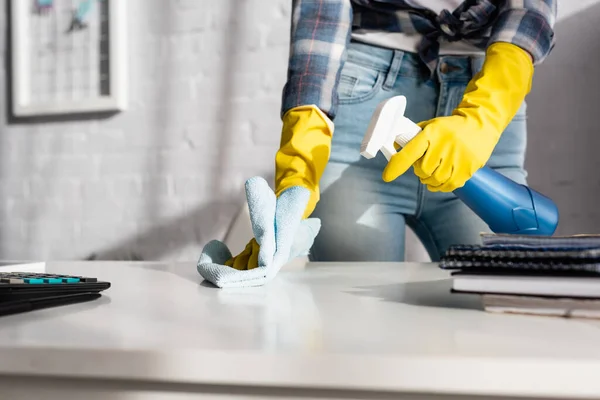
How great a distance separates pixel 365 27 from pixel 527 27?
321mm

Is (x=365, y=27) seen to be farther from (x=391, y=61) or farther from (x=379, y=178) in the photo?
(x=379, y=178)

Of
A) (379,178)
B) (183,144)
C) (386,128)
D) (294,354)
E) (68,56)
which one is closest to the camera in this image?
(294,354)

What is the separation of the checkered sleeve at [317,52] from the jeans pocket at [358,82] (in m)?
0.06

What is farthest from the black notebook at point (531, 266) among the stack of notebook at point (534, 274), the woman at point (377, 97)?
the woman at point (377, 97)

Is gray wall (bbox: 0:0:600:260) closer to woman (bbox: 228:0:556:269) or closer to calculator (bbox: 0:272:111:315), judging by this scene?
woman (bbox: 228:0:556:269)

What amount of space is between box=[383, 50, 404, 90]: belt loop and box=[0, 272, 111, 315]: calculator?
0.68m

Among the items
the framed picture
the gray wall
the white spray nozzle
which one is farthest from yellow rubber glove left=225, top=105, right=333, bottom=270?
the framed picture

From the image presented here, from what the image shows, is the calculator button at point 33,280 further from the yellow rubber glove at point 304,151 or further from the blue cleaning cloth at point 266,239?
the yellow rubber glove at point 304,151

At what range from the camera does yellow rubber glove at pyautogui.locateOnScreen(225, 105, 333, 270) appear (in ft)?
2.61

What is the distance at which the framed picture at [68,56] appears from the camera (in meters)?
1.74

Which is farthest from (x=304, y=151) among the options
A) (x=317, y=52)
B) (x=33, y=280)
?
(x=33, y=280)

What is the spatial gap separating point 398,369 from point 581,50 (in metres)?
1.38

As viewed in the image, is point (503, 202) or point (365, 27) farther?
point (365, 27)

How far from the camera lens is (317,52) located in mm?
921
